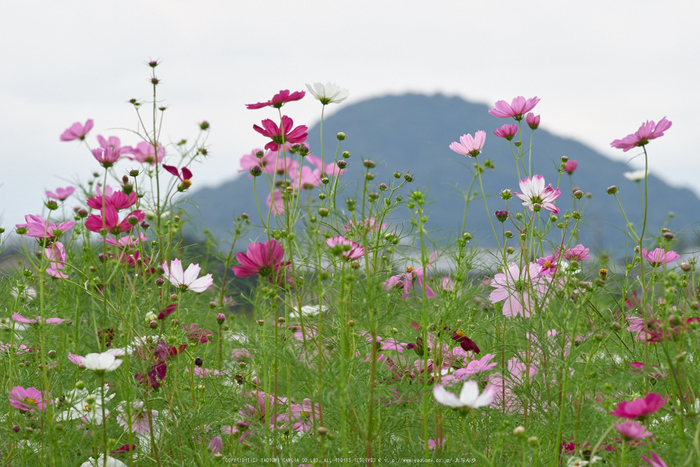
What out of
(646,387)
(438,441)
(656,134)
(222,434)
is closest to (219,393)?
(222,434)

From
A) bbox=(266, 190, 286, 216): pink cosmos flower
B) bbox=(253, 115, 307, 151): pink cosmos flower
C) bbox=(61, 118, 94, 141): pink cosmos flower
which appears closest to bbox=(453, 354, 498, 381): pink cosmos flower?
bbox=(266, 190, 286, 216): pink cosmos flower

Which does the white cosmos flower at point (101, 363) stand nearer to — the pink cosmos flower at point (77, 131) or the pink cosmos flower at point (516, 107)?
the pink cosmos flower at point (77, 131)

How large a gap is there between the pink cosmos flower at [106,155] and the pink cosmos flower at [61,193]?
81 centimetres

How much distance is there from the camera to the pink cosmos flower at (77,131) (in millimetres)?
1511

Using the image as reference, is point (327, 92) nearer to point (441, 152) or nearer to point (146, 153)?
point (146, 153)

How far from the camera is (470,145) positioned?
1.84 m

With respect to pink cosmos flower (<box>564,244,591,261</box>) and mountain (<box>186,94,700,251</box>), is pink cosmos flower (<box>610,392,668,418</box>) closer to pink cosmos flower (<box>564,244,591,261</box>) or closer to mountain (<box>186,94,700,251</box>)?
pink cosmos flower (<box>564,244,591,261</box>)

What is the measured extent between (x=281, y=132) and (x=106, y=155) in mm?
443

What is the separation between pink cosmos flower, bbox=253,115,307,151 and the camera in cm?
153

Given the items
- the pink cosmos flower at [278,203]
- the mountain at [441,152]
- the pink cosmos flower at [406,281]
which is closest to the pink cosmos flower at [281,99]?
the pink cosmos flower at [278,203]

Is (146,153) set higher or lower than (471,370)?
higher

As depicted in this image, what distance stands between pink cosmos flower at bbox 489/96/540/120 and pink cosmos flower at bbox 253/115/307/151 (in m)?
0.63

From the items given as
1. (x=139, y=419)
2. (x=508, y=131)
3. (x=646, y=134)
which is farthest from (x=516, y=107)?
(x=139, y=419)

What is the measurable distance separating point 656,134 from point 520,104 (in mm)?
406
